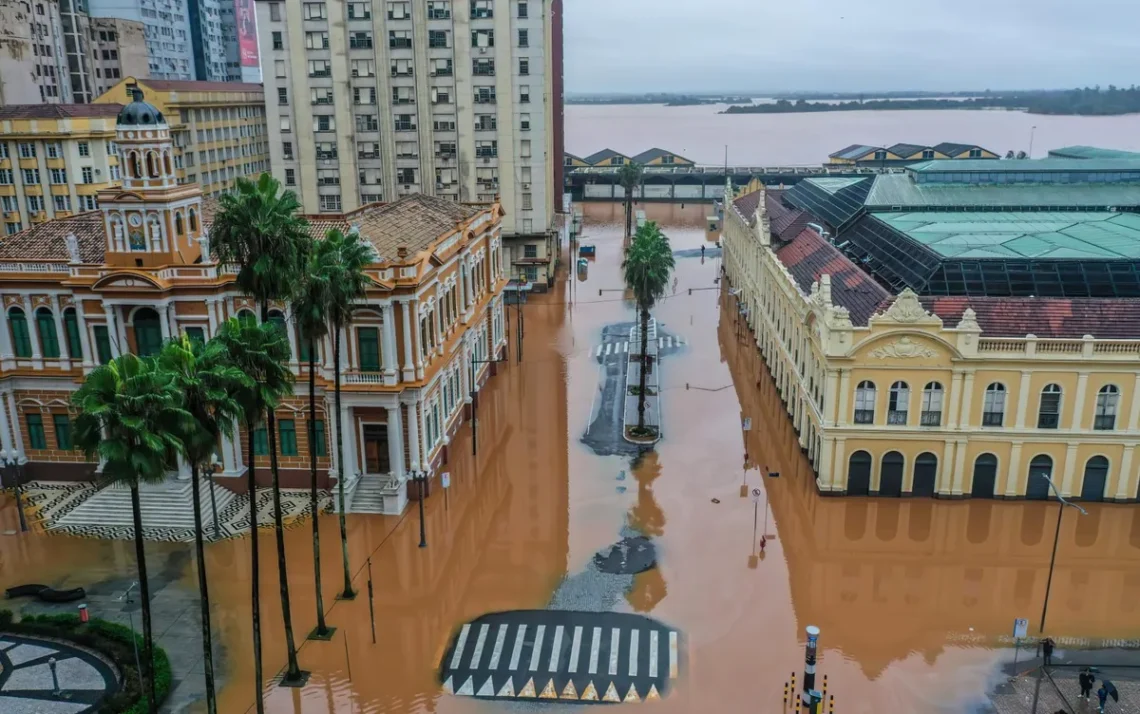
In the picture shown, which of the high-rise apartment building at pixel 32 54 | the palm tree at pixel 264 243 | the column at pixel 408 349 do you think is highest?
the high-rise apartment building at pixel 32 54

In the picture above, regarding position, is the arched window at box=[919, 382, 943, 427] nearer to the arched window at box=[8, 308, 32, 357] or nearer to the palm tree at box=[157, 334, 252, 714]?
the palm tree at box=[157, 334, 252, 714]

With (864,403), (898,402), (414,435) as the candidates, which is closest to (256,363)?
(414,435)

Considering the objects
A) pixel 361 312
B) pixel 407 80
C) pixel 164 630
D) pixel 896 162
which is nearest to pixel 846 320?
pixel 361 312

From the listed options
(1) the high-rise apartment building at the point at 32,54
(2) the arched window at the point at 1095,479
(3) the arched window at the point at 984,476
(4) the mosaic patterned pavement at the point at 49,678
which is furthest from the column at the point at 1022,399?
(1) the high-rise apartment building at the point at 32,54

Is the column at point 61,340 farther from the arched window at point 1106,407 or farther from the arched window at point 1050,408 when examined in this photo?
the arched window at point 1106,407

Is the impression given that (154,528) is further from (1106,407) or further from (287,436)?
(1106,407)
